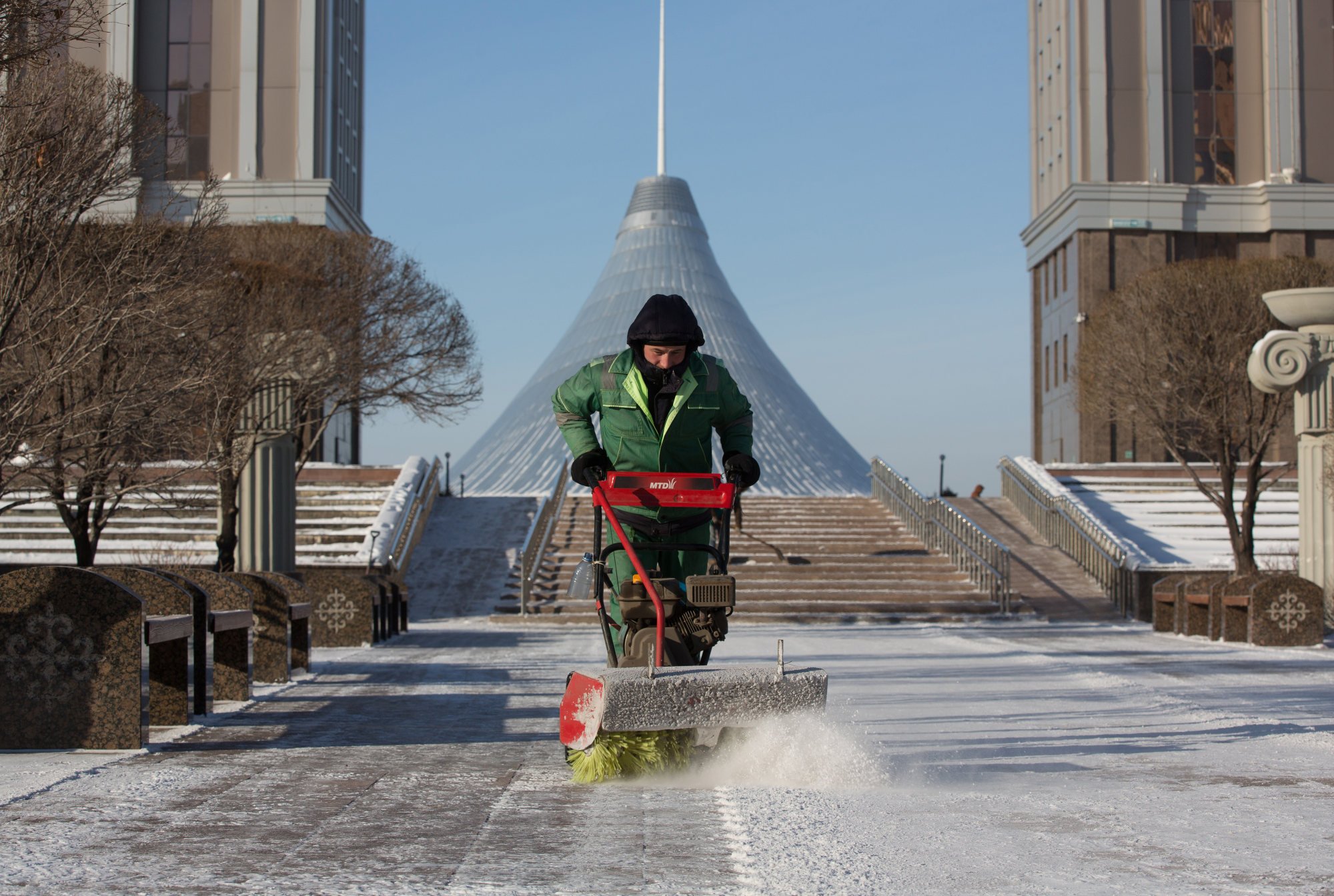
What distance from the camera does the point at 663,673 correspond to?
4.40 metres

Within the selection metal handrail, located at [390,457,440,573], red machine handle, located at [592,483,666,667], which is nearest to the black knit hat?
red machine handle, located at [592,483,666,667]

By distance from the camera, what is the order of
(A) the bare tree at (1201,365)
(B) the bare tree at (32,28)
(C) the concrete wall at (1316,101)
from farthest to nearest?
(C) the concrete wall at (1316,101) < (A) the bare tree at (1201,365) < (B) the bare tree at (32,28)

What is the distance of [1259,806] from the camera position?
4.12 metres

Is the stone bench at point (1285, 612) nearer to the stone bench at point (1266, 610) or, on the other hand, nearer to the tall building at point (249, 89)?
the stone bench at point (1266, 610)

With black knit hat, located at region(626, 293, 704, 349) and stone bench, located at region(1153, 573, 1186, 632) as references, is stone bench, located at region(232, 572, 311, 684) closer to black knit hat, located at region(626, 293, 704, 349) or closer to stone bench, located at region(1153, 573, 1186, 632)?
black knit hat, located at region(626, 293, 704, 349)

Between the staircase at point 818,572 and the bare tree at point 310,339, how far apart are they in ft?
13.4

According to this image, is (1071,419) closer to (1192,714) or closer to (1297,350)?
(1297,350)

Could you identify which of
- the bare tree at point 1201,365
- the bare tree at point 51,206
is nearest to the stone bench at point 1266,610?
the bare tree at point 1201,365

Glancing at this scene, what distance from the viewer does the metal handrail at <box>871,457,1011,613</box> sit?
2198cm

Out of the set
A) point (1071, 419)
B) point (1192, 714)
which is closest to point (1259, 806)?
point (1192, 714)

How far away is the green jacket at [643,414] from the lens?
5.04 meters

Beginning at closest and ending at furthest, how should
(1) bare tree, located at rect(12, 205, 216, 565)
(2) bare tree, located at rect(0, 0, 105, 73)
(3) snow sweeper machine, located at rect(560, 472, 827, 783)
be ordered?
(3) snow sweeper machine, located at rect(560, 472, 827, 783), (2) bare tree, located at rect(0, 0, 105, 73), (1) bare tree, located at rect(12, 205, 216, 565)

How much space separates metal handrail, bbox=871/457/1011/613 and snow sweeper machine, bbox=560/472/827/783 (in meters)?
17.2

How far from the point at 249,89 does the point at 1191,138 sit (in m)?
27.7
